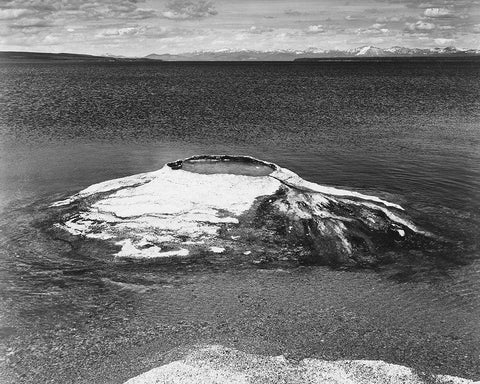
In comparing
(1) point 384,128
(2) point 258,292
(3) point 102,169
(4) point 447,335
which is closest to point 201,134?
(3) point 102,169

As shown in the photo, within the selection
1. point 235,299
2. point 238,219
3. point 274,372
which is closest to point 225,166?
point 238,219

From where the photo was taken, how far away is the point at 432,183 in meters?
27.5

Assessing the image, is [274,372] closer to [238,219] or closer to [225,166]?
[238,219]

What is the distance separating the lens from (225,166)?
22.1 metres

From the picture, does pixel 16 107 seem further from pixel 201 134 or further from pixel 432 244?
pixel 432 244

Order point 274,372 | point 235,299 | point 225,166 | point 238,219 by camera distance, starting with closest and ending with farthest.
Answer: point 274,372 → point 235,299 → point 238,219 → point 225,166

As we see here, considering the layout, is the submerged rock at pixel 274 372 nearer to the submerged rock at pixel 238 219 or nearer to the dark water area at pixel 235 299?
the dark water area at pixel 235 299

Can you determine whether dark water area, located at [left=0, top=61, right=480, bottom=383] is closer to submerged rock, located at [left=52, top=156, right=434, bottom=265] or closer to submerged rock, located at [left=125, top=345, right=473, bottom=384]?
submerged rock, located at [left=125, top=345, right=473, bottom=384]

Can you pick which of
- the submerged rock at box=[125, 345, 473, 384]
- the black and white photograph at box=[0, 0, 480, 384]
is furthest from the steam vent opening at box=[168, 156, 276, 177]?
the submerged rock at box=[125, 345, 473, 384]

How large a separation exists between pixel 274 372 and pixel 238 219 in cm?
832

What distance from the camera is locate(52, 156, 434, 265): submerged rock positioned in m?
17.4

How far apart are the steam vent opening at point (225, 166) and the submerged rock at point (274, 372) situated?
10.8 metres

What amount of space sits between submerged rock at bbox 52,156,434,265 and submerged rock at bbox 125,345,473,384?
5881mm

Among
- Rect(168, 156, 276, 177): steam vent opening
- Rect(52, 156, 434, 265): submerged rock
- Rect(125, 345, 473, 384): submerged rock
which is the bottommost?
Rect(125, 345, 473, 384): submerged rock
